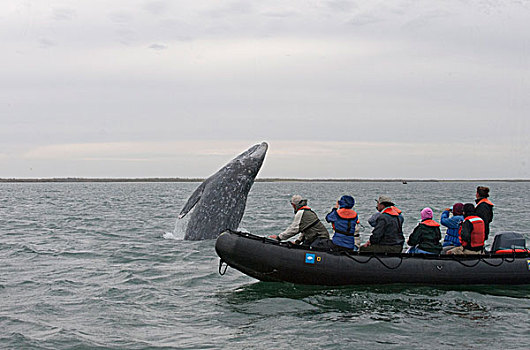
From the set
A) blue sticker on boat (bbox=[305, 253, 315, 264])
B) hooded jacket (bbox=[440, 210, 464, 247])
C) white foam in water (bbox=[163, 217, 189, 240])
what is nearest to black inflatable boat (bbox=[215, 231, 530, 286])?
blue sticker on boat (bbox=[305, 253, 315, 264])

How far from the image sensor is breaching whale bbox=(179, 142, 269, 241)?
13609 mm

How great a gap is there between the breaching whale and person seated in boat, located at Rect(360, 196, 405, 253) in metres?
4.10

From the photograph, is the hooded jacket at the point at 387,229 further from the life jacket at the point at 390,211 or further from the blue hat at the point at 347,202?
the blue hat at the point at 347,202

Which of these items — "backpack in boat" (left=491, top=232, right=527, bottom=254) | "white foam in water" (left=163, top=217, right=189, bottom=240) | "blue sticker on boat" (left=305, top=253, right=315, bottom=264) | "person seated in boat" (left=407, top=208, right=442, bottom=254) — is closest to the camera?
"blue sticker on boat" (left=305, top=253, right=315, bottom=264)

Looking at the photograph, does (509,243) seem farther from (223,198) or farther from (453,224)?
(223,198)

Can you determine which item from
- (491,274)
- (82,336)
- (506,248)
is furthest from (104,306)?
(506,248)

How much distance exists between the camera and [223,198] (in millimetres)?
13617

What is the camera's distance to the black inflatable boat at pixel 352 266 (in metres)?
9.79

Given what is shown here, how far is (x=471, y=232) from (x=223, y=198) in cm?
543

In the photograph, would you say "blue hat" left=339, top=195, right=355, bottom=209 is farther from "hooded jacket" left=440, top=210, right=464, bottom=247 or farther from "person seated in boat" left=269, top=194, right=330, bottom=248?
"hooded jacket" left=440, top=210, right=464, bottom=247

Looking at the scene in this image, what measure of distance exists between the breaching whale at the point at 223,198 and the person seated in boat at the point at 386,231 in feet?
13.4

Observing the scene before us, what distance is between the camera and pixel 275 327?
8016 mm

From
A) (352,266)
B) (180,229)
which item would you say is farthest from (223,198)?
(352,266)

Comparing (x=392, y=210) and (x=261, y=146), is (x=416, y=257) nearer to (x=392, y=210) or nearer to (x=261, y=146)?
(x=392, y=210)
